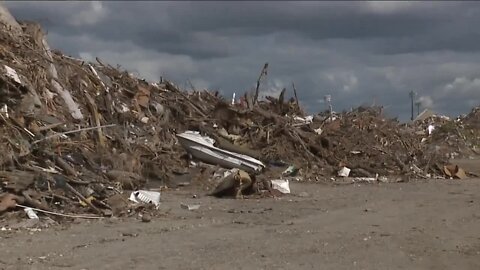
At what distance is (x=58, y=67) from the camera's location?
18.1 m

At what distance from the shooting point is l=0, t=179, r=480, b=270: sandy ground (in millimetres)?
8516

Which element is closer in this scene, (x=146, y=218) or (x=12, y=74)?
(x=146, y=218)

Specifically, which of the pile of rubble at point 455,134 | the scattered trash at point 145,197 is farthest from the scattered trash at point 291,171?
the pile of rubble at point 455,134

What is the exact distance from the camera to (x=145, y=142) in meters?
17.4

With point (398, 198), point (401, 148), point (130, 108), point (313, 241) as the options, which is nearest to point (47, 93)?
point (130, 108)

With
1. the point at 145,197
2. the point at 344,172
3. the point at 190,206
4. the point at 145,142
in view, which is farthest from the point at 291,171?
the point at 145,197

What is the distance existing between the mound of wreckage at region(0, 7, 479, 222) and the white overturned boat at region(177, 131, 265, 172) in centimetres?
2

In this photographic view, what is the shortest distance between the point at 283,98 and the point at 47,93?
798 centimetres

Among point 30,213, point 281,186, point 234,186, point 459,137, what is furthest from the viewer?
point 459,137

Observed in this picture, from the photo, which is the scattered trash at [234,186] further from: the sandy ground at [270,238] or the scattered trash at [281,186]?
the scattered trash at [281,186]

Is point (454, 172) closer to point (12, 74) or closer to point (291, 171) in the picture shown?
point (291, 171)

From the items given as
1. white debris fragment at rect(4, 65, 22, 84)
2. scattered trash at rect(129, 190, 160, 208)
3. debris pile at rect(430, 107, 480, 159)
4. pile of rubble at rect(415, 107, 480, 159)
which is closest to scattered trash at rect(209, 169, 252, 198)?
scattered trash at rect(129, 190, 160, 208)

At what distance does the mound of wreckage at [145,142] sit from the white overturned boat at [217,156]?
2 centimetres

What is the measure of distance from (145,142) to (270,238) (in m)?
7.72
